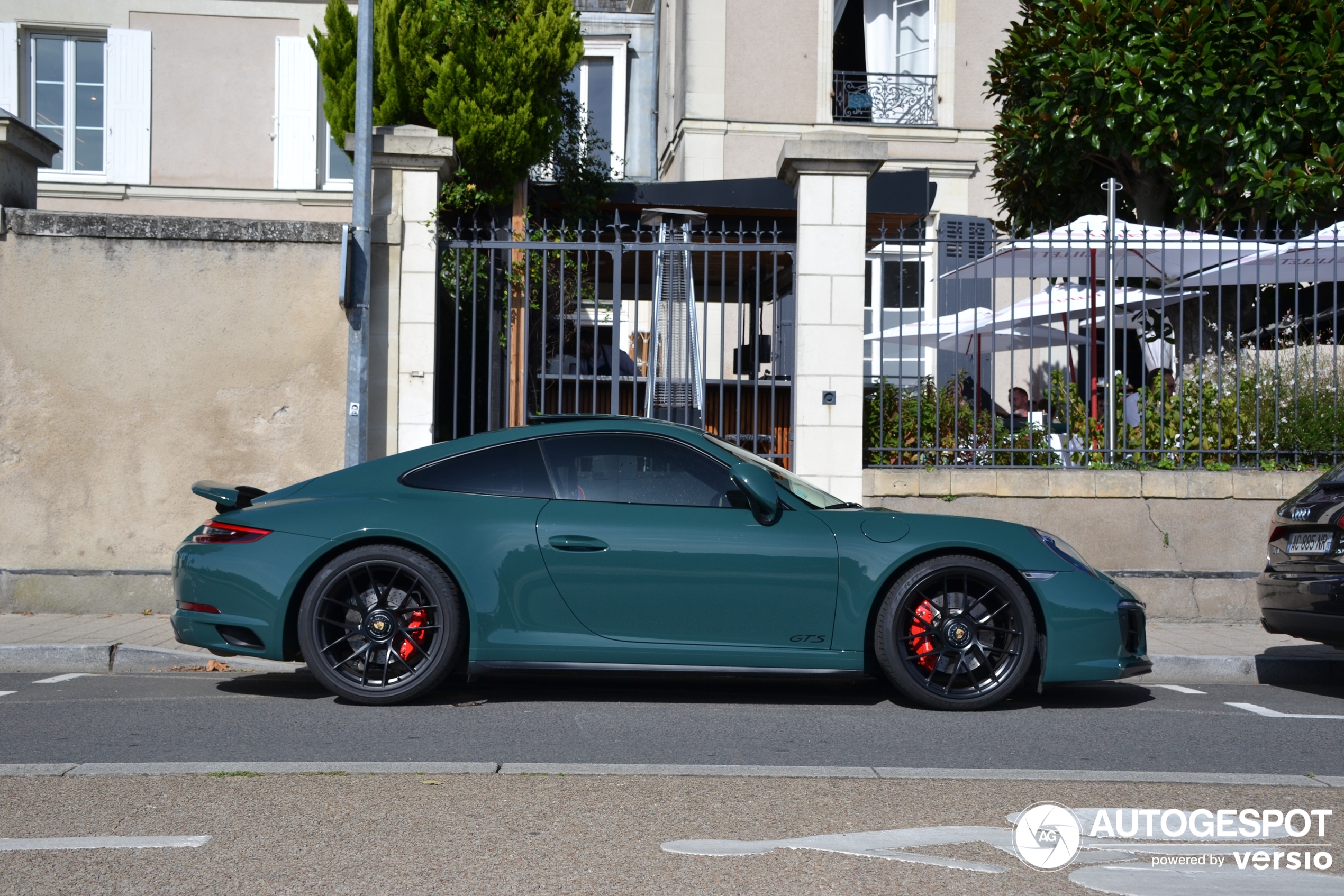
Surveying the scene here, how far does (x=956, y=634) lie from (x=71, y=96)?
1360cm

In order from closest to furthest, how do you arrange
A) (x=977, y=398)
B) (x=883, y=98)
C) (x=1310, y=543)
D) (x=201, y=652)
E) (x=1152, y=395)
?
(x=1310, y=543) < (x=201, y=652) < (x=977, y=398) < (x=1152, y=395) < (x=883, y=98)

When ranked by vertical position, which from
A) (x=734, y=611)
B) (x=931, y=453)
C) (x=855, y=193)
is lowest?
(x=734, y=611)

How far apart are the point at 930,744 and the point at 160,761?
297 centimetres

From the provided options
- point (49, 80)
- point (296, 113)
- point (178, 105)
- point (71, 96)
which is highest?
point (49, 80)

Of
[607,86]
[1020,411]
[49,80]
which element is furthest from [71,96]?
[1020,411]

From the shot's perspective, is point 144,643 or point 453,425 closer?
point 144,643

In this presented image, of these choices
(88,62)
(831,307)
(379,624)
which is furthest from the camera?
(88,62)

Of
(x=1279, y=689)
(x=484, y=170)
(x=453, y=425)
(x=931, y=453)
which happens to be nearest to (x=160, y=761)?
(x=453, y=425)

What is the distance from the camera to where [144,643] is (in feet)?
23.8

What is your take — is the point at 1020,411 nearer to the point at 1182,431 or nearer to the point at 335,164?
the point at 1182,431

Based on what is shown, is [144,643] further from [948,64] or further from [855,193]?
[948,64]

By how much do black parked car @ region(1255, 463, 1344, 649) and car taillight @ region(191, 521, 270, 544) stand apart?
17.0ft

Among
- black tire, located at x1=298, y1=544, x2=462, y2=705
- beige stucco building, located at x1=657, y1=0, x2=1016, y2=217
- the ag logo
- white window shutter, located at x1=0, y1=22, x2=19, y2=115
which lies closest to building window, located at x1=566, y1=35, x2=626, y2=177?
beige stucco building, located at x1=657, y1=0, x2=1016, y2=217

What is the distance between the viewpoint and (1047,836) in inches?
148
